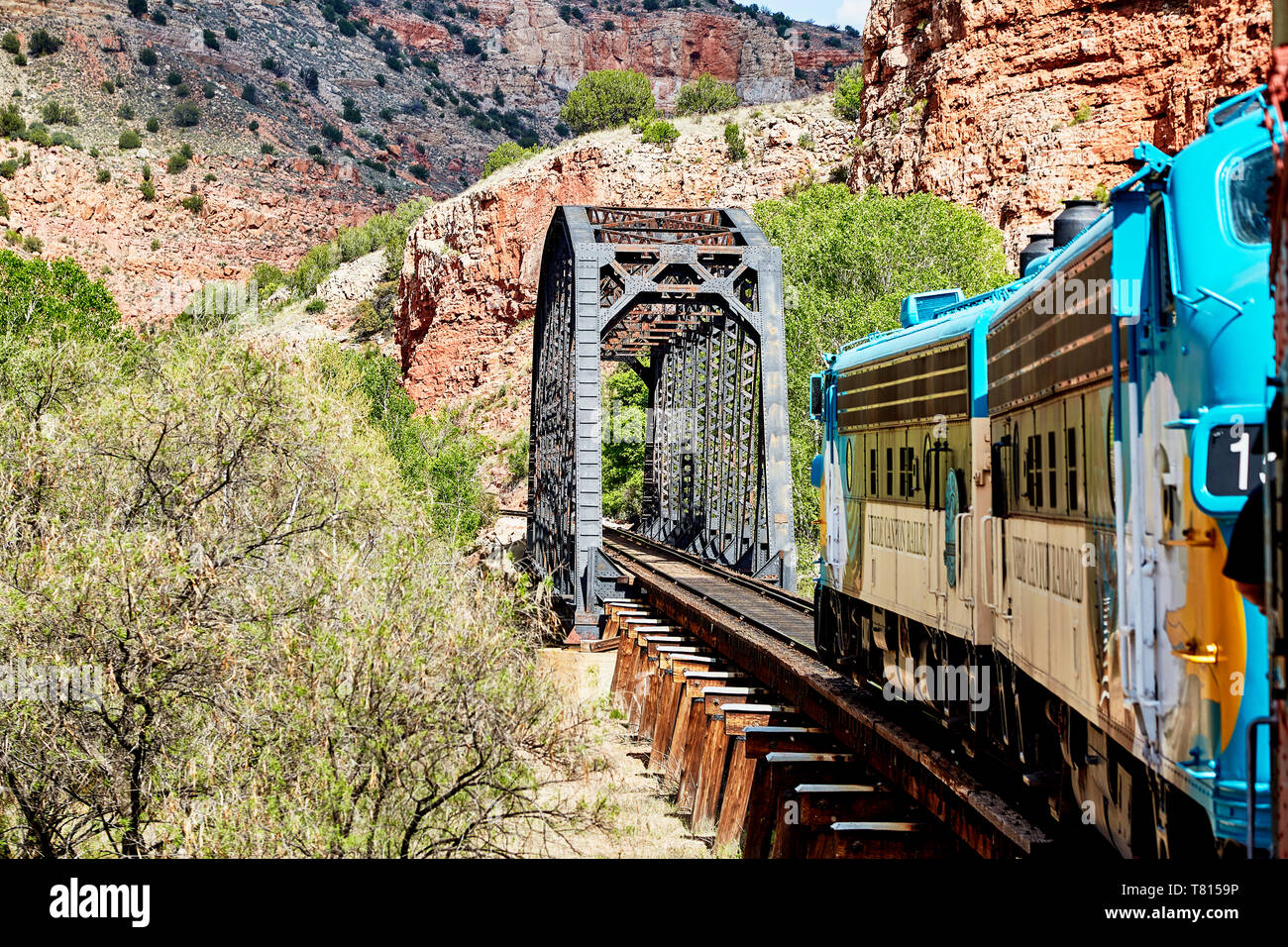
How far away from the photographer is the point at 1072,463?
734cm

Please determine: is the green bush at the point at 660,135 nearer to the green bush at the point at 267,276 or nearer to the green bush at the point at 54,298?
the green bush at the point at 267,276

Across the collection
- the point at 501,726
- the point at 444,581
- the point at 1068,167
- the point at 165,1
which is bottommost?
the point at 501,726

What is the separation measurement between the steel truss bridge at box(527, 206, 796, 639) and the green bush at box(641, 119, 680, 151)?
48.1 meters

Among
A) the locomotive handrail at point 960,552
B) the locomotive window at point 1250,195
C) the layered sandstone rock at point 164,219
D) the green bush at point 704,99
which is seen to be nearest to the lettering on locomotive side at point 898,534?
the locomotive handrail at point 960,552

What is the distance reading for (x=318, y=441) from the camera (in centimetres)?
1767

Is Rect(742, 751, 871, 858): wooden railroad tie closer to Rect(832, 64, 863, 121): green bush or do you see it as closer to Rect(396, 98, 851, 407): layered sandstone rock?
Rect(396, 98, 851, 407): layered sandstone rock

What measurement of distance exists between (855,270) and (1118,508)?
39.4m

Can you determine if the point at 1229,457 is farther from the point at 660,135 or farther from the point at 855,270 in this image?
the point at 660,135

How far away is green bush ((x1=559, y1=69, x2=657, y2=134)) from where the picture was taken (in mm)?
126812

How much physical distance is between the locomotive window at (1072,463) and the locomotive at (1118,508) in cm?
4

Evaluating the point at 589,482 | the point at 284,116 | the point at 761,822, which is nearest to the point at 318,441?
the point at 761,822

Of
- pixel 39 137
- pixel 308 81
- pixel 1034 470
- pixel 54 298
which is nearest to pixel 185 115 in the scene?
pixel 39 137
